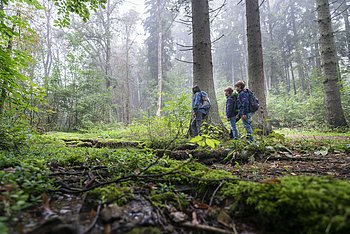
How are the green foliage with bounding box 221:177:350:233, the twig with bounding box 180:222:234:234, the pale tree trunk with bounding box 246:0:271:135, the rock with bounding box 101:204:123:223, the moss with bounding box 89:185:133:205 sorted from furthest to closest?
the pale tree trunk with bounding box 246:0:271:135 < the moss with bounding box 89:185:133:205 < the rock with bounding box 101:204:123:223 < the twig with bounding box 180:222:234:234 < the green foliage with bounding box 221:177:350:233

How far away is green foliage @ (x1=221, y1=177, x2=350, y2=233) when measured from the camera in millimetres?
1021

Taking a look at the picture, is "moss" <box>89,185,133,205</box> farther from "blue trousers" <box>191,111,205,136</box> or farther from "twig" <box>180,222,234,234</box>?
"blue trousers" <box>191,111,205,136</box>

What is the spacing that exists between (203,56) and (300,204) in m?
5.69

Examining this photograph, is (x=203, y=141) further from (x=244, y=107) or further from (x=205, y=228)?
(x=244, y=107)

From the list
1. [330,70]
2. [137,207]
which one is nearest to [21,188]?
[137,207]

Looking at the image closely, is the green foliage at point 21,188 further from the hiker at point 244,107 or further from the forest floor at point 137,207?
the hiker at point 244,107

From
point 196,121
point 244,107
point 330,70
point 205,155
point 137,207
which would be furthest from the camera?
point 330,70

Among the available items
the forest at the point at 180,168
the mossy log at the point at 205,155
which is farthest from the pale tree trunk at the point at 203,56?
the mossy log at the point at 205,155

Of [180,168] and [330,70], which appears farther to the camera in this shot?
[330,70]

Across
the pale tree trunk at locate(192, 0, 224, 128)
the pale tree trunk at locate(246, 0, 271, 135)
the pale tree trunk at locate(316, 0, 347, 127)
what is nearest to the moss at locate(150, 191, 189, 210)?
the pale tree trunk at locate(192, 0, 224, 128)

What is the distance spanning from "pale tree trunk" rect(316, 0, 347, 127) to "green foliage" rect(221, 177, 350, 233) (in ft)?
30.5

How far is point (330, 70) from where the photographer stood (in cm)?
858

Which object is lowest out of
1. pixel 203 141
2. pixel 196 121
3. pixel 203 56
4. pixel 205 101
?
pixel 203 141

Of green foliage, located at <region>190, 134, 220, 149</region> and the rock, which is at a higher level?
green foliage, located at <region>190, 134, 220, 149</region>
